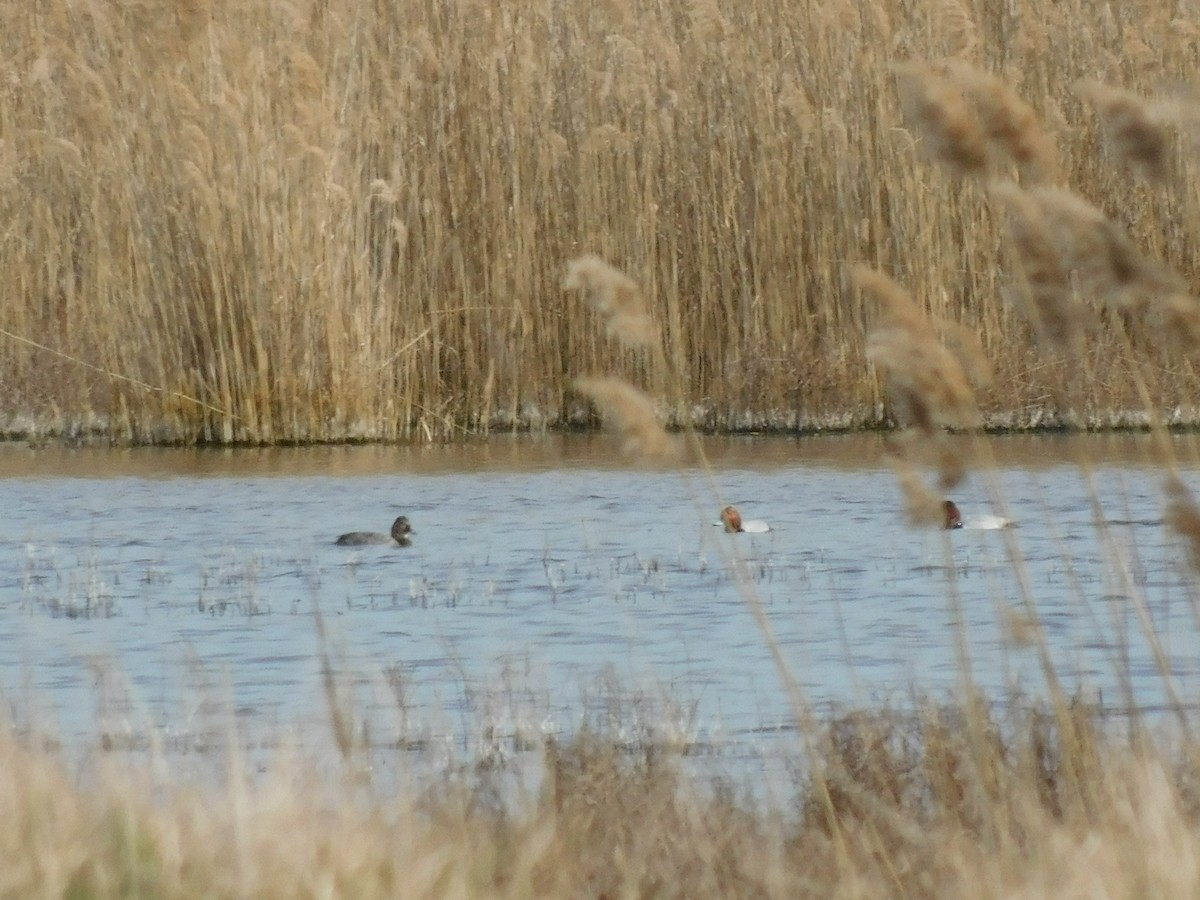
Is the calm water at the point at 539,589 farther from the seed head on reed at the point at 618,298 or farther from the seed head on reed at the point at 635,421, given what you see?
the seed head on reed at the point at 618,298

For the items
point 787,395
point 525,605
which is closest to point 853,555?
point 525,605

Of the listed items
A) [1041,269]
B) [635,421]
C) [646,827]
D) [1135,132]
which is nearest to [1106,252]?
[1041,269]

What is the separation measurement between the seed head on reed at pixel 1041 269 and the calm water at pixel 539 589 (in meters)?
0.30

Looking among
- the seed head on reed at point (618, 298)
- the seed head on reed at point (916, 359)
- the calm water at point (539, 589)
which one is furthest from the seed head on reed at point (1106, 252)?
the seed head on reed at point (618, 298)

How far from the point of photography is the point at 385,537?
9.55m

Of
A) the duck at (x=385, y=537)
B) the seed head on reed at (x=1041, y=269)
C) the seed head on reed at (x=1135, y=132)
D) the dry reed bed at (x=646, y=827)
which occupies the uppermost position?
the seed head on reed at (x=1135, y=132)

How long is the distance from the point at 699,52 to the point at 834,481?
3.01m

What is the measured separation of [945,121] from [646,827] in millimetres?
1300

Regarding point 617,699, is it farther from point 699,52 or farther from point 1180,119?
point 699,52

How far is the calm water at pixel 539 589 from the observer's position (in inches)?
234

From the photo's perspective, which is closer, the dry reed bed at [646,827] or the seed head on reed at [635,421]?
the dry reed bed at [646,827]

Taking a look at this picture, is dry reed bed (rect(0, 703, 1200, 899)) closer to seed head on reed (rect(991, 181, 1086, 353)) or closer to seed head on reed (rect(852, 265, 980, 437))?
seed head on reed (rect(852, 265, 980, 437))

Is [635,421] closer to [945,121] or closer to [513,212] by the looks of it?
[945,121]

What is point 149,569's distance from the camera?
8.95 meters
